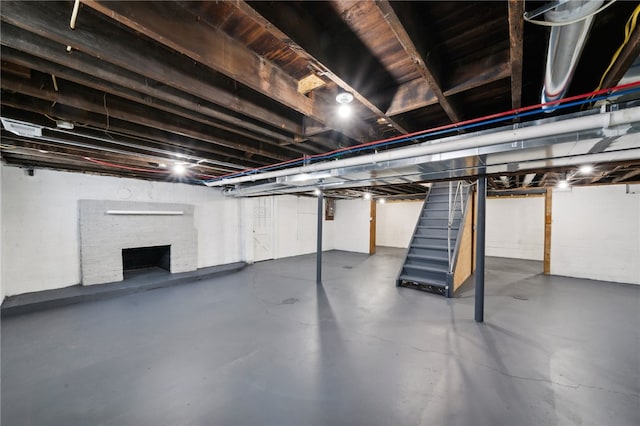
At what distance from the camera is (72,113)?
78.2 inches

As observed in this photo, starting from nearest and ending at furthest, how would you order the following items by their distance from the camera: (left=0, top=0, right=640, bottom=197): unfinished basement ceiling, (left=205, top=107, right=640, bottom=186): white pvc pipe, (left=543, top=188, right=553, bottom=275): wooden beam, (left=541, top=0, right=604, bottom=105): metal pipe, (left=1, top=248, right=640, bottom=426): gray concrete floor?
(left=541, top=0, right=604, bottom=105): metal pipe, (left=0, top=0, right=640, bottom=197): unfinished basement ceiling, (left=205, top=107, right=640, bottom=186): white pvc pipe, (left=1, top=248, right=640, bottom=426): gray concrete floor, (left=543, top=188, right=553, bottom=275): wooden beam

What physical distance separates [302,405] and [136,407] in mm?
1198

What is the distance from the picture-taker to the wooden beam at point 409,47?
3.07 ft

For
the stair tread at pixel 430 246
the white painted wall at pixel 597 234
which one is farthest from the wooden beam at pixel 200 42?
the white painted wall at pixel 597 234

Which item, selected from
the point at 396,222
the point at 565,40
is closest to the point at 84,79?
the point at 565,40

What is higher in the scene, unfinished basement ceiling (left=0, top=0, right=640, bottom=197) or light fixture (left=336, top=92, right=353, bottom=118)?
unfinished basement ceiling (left=0, top=0, right=640, bottom=197)

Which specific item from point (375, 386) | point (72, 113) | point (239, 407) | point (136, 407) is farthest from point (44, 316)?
point (375, 386)

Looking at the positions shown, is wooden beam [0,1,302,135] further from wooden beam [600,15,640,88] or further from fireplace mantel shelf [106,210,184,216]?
fireplace mantel shelf [106,210,184,216]

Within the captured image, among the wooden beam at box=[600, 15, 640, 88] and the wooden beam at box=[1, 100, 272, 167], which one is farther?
the wooden beam at box=[1, 100, 272, 167]

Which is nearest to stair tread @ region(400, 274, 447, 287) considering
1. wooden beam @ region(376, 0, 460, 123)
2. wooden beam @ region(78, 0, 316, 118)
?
wooden beam @ region(376, 0, 460, 123)

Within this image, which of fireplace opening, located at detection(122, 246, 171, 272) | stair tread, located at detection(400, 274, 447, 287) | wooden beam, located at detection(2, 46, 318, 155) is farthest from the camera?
fireplace opening, located at detection(122, 246, 171, 272)

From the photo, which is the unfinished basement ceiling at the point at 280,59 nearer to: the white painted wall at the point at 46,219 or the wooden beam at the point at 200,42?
the wooden beam at the point at 200,42

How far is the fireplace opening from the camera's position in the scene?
5.39 meters

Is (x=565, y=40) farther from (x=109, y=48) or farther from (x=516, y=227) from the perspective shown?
(x=516, y=227)
